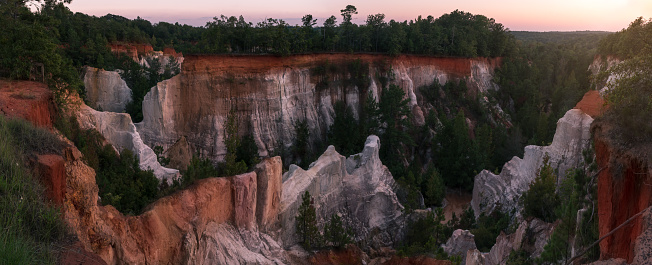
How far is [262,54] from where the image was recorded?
30141mm

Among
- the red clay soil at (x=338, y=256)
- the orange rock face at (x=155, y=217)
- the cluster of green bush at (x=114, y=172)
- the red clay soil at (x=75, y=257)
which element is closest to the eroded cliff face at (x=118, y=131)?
the cluster of green bush at (x=114, y=172)

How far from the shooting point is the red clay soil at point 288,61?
27859 mm

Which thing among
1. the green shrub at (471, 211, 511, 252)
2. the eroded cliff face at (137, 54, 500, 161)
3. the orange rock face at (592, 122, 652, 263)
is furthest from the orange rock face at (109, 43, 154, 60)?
the orange rock face at (592, 122, 652, 263)

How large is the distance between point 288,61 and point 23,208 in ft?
83.0

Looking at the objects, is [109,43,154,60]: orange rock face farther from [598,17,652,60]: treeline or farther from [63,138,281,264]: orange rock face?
[598,17,652,60]: treeline

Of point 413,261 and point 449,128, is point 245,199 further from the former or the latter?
point 449,128

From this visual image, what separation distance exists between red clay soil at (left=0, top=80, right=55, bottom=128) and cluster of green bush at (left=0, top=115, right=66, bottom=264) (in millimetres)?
3571

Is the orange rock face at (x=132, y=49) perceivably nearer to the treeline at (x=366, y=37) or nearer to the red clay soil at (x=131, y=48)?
the red clay soil at (x=131, y=48)

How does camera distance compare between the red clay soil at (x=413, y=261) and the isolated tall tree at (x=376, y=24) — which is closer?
the red clay soil at (x=413, y=261)

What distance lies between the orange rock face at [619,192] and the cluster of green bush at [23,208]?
9.08 metres

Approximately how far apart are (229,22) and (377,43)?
44.1 feet

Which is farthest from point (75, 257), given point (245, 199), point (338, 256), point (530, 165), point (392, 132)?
point (392, 132)

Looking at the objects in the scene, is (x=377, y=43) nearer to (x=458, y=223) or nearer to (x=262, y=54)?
(x=262, y=54)

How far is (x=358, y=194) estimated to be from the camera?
1947 centimetres
